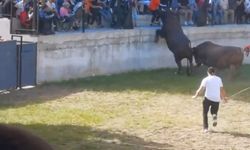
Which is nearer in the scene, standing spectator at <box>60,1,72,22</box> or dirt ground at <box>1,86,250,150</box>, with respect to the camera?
dirt ground at <box>1,86,250,150</box>

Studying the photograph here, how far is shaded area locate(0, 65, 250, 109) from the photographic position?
714 inches

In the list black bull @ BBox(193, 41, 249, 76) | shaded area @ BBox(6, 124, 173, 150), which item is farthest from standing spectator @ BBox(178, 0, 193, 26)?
shaded area @ BBox(6, 124, 173, 150)

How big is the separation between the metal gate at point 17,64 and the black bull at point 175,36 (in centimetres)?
619

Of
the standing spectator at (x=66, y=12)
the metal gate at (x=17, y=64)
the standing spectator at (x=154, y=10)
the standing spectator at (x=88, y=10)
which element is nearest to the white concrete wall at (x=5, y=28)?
the metal gate at (x=17, y=64)

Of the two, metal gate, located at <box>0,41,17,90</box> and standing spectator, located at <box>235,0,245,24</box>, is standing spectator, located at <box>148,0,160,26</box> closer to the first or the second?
standing spectator, located at <box>235,0,245,24</box>

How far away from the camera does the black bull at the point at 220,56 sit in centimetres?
2319

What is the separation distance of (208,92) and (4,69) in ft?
27.3

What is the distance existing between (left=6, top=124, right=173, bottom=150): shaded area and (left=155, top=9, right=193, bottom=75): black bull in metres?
11.3

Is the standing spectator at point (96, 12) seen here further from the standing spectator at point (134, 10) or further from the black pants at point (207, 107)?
the black pants at point (207, 107)

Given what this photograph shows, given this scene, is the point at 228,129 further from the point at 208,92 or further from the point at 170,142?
the point at 170,142

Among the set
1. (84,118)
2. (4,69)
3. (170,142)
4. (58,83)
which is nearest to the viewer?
(170,142)

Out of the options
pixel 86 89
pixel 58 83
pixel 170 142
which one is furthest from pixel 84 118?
pixel 58 83

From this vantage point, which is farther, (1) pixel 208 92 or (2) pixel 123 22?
(2) pixel 123 22

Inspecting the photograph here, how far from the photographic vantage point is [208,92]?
13094 mm
